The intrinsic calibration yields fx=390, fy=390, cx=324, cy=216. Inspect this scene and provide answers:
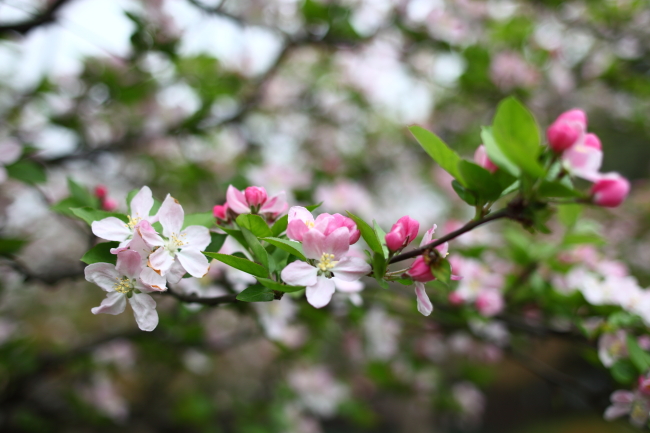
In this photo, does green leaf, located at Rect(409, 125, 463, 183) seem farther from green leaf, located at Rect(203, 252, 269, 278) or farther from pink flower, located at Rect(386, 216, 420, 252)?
green leaf, located at Rect(203, 252, 269, 278)

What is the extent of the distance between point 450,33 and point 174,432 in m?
3.41

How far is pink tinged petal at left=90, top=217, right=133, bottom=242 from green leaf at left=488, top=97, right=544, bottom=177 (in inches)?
23.0

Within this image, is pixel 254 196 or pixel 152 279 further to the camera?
pixel 254 196

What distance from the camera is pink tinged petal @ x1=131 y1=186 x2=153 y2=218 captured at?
673 millimetres

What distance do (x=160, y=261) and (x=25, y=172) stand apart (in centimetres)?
61

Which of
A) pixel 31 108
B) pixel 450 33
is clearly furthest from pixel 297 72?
pixel 31 108

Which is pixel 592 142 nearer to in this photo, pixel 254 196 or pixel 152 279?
pixel 254 196

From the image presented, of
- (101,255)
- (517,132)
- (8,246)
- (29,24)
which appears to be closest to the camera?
(517,132)

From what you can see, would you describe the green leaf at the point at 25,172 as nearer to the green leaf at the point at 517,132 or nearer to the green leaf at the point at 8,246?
the green leaf at the point at 8,246

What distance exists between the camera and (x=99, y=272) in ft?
2.02

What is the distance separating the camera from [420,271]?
59 centimetres

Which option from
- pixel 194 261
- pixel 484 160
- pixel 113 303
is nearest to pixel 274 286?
Result: pixel 194 261

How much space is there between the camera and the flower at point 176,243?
1.96ft

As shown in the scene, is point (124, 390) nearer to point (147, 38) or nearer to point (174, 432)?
point (174, 432)
